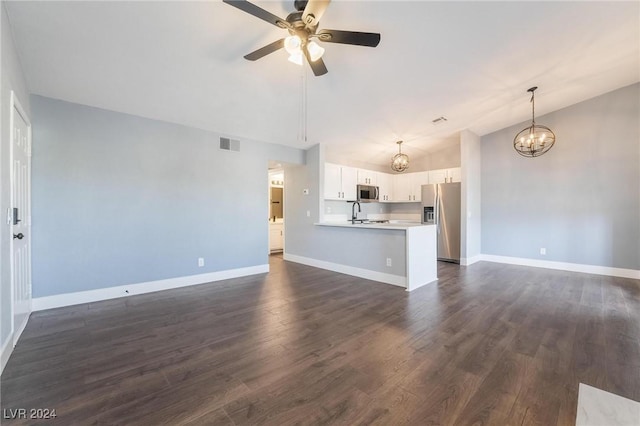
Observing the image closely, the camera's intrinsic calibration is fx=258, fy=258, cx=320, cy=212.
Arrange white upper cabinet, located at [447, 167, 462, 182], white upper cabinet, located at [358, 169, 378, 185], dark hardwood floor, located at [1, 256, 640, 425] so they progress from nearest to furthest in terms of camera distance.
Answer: dark hardwood floor, located at [1, 256, 640, 425]
white upper cabinet, located at [447, 167, 462, 182]
white upper cabinet, located at [358, 169, 378, 185]

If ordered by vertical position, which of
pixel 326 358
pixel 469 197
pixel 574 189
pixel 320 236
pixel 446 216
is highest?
pixel 574 189

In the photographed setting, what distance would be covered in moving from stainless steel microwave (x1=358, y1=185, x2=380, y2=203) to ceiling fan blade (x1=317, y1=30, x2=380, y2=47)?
4556mm

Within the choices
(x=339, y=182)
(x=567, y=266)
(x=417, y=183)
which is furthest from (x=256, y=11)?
(x=567, y=266)

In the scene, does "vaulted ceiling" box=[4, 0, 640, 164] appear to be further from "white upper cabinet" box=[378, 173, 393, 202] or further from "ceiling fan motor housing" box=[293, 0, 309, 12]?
"white upper cabinet" box=[378, 173, 393, 202]

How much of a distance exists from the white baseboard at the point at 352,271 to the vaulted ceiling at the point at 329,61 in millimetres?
2630

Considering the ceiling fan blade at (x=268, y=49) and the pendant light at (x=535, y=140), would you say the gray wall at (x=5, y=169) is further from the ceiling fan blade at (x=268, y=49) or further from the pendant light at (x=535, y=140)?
the pendant light at (x=535, y=140)

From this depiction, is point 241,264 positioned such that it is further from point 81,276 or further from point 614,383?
point 614,383

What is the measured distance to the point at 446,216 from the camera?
19.7ft

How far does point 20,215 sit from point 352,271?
170 inches

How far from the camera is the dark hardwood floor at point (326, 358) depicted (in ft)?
5.08

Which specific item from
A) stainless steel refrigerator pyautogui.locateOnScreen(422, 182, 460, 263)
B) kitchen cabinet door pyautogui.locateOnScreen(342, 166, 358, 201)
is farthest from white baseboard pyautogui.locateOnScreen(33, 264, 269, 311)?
stainless steel refrigerator pyautogui.locateOnScreen(422, 182, 460, 263)

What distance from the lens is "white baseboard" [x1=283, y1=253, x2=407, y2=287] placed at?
408 centimetres

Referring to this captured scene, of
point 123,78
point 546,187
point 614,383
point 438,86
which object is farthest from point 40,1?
point 546,187

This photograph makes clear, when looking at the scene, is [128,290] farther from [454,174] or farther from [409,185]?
[454,174]
